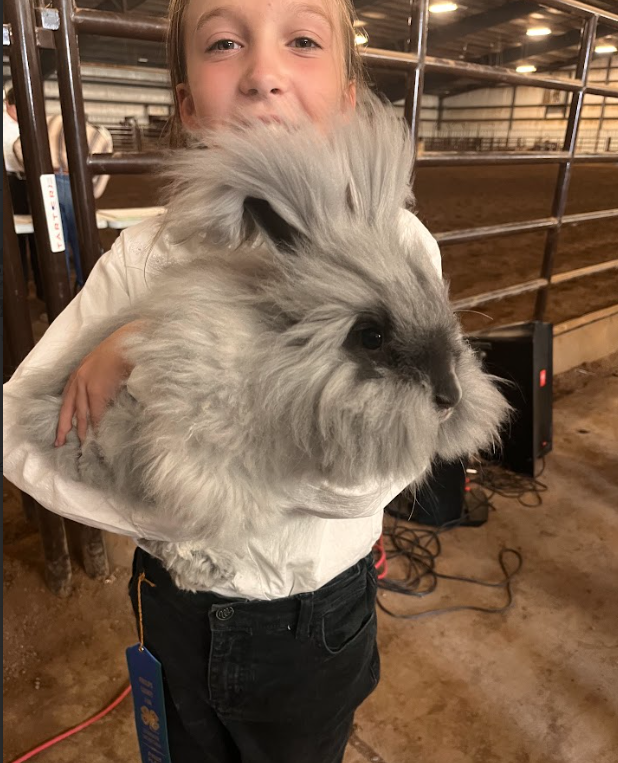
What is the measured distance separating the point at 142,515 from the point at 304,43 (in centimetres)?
64

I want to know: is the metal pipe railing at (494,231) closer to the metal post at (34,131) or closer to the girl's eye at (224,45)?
the metal post at (34,131)

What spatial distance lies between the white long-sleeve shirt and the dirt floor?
0.21 metres

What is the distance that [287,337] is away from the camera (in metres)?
0.53

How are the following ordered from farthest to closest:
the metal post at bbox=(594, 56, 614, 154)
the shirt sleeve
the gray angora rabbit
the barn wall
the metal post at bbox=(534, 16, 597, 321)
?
1. the barn wall
2. the metal post at bbox=(594, 56, 614, 154)
3. the metal post at bbox=(534, 16, 597, 321)
4. the shirt sleeve
5. the gray angora rabbit

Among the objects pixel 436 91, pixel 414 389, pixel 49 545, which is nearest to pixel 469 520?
pixel 49 545

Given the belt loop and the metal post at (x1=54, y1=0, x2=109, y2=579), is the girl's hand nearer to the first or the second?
the belt loop

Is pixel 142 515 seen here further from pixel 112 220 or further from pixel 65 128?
pixel 112 220

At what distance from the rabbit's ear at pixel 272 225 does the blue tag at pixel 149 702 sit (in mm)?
657

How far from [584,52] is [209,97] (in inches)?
104

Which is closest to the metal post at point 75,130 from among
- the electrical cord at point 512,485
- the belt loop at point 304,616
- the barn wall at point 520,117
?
the belt loop at point 304,616

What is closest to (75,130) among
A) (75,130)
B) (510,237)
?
(75,130)

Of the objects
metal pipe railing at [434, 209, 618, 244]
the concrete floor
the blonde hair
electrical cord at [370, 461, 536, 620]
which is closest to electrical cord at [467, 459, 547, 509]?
electrical cord at [370, 461, 536, 620]

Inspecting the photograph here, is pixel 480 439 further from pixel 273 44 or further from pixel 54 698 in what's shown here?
pixel 54 698

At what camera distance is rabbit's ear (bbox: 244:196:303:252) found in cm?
54
